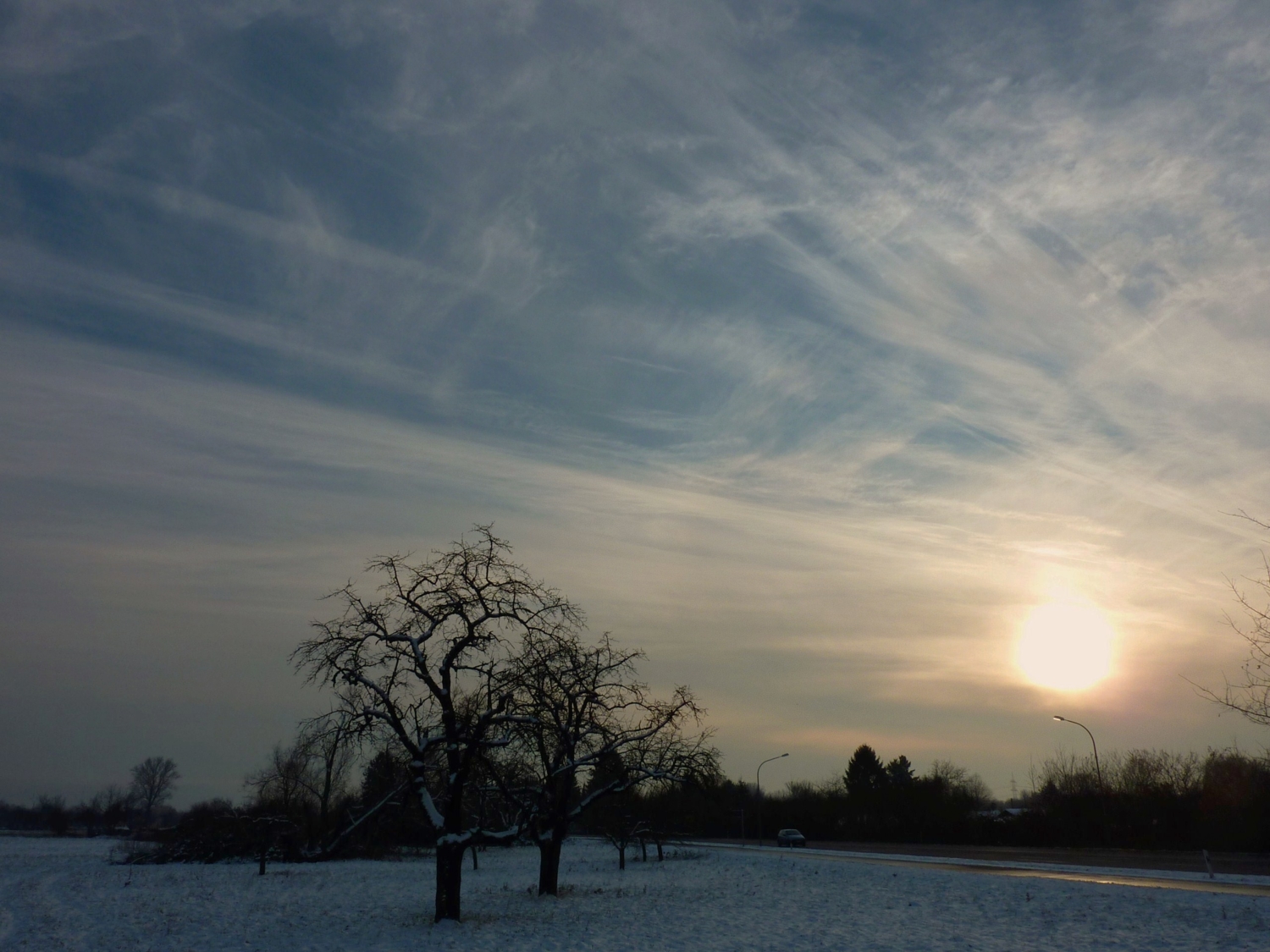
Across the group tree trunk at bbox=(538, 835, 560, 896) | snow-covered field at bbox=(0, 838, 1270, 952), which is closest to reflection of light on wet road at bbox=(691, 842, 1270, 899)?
snow-covered field at bbox=(0, 838, 1270, 952)

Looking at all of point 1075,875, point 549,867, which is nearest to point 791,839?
point 1075,875

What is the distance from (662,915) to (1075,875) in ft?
67.5

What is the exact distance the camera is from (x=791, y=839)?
8288 cm

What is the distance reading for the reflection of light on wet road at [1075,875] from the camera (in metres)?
28.0

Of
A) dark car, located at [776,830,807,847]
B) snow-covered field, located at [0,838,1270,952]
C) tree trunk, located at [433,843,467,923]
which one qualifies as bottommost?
dark car, located at [776,830,807,847]

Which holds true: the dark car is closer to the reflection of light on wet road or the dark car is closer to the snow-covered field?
the reflection of light on wet road

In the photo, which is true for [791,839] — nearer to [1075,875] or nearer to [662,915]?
[1075,875]

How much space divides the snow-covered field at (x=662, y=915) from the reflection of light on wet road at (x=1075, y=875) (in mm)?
2100

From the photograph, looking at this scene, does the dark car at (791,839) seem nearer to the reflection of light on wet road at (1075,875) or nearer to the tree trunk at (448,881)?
the reflection of light on wet road at (1075,875)

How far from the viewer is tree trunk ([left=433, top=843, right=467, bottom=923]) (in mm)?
25891

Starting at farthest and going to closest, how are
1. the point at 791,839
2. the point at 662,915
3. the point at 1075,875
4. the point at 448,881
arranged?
the point at 791,839
the point at 1075,875
the point at 662,915
the point at 448,881

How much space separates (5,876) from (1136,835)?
7408 centimetres

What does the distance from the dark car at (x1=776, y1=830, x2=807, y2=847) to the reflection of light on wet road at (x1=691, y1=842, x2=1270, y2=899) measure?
23.9 meters

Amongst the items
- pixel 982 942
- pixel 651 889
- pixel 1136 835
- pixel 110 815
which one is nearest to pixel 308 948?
pixel 982 942
